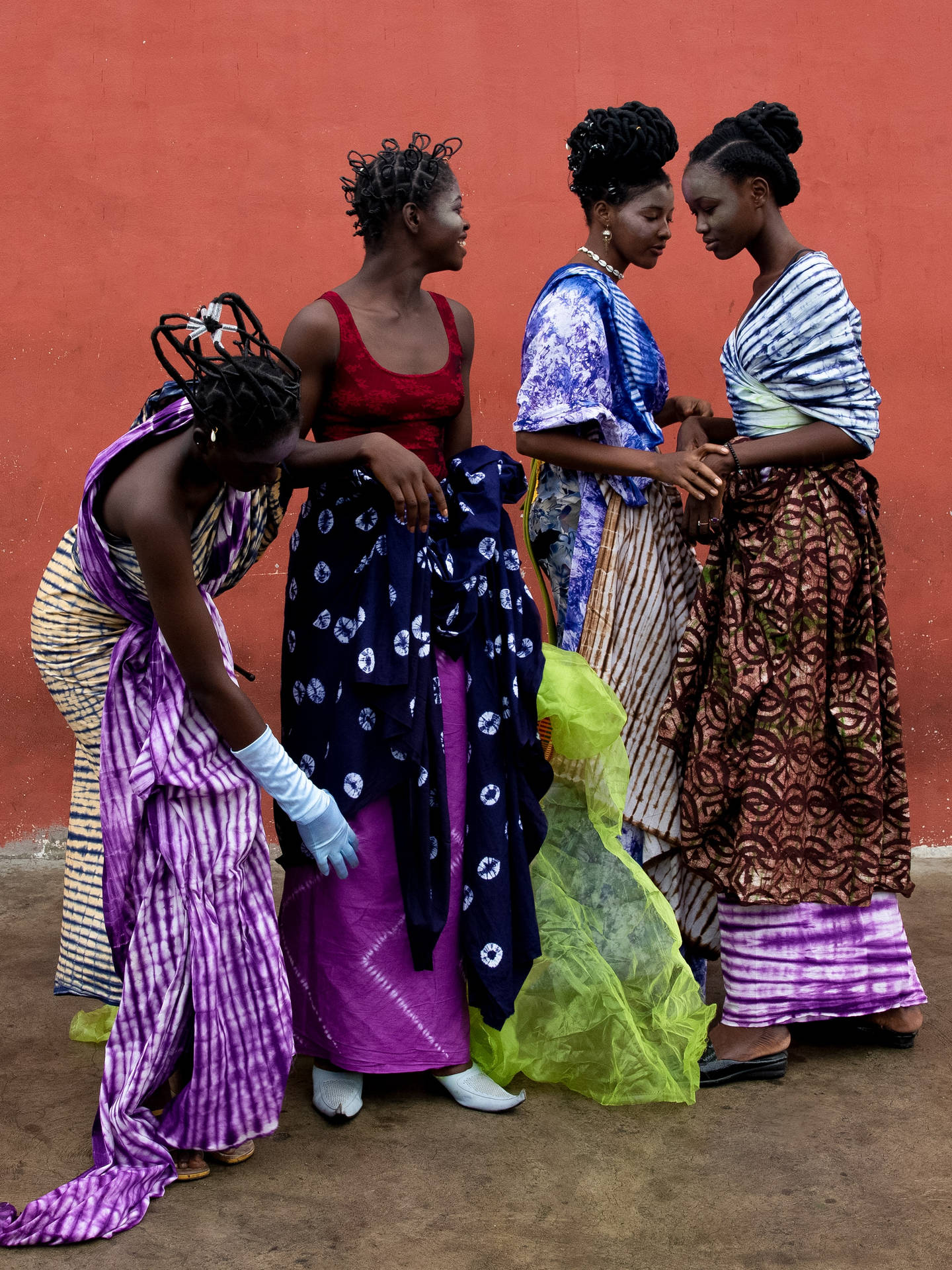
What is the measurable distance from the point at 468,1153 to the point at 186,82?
127 inches

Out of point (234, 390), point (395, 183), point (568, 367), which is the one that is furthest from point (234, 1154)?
point (395, 183)

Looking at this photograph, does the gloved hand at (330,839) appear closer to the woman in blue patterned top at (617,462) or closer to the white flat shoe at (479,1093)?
the white flat shoe at (479,1093)

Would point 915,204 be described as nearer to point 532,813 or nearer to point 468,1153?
point 532,813

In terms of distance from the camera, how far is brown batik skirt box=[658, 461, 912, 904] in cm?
291

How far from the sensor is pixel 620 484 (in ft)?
9.77

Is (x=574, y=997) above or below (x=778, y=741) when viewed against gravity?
below

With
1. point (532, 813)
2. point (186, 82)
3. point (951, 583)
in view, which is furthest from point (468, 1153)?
point (186, 82)

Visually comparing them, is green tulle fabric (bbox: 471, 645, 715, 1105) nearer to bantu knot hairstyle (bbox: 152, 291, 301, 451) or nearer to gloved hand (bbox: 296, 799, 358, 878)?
gloved hand (bbox: 296, 799, 358, 878)

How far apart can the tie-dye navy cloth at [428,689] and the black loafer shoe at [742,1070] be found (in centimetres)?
51

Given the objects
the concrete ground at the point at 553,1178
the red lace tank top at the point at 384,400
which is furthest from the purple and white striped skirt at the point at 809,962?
the red lace tank top at the point at 384,400

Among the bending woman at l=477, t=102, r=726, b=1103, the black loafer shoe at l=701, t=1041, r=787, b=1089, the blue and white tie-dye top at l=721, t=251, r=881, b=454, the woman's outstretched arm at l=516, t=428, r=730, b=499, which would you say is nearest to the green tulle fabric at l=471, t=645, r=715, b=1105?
the bending woman at l=477, t=102, r=726, b=1103

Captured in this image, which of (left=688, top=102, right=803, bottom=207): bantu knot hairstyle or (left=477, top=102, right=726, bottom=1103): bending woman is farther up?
(left=688, top=102, right=803, bottom=207): bantu knot hairstyle

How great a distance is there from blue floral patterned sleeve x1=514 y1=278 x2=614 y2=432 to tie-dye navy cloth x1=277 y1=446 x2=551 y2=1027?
0.19m

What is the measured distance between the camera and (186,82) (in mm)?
4039
